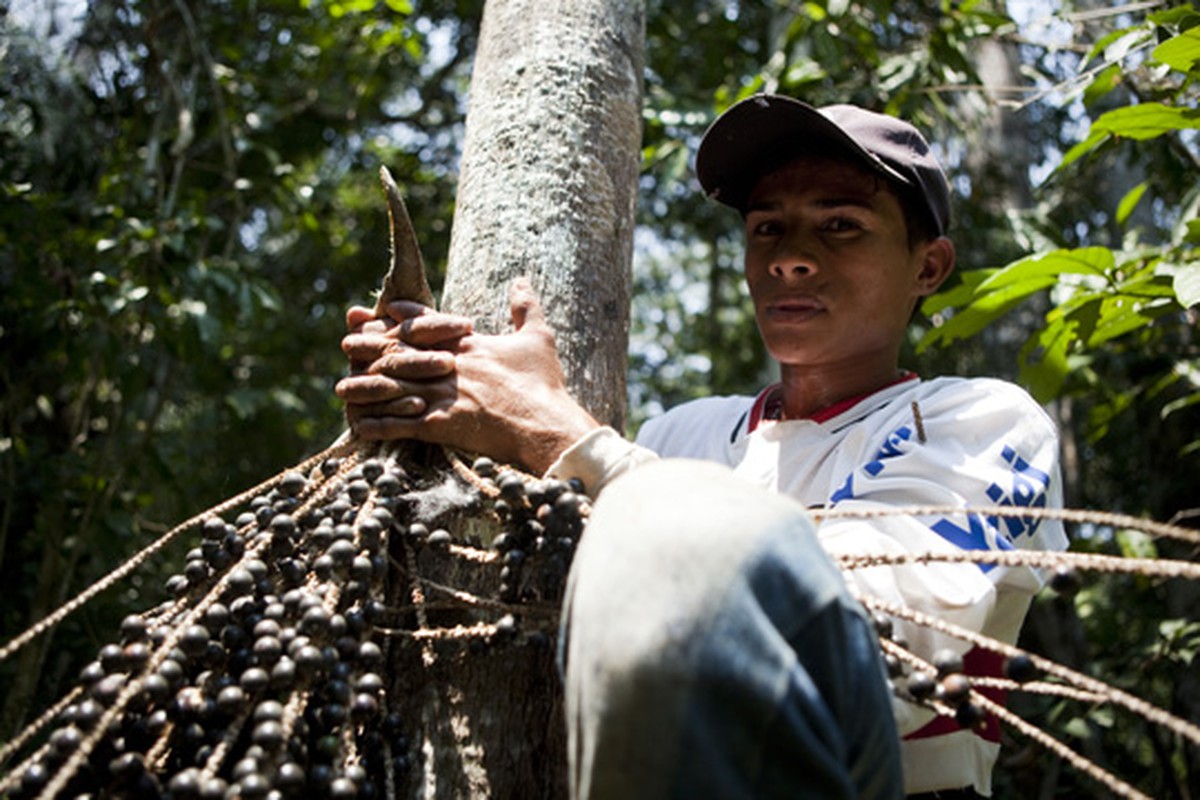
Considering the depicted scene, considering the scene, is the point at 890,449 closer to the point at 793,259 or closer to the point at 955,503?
the point at 955,503

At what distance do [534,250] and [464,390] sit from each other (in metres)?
0.32

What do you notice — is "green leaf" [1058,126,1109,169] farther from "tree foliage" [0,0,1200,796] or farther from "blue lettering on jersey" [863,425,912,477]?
"blue lettering on jersey" [863,425,912,477]

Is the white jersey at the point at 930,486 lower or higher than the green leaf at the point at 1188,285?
lower

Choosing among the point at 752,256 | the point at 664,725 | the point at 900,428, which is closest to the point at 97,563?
the point at 752,256

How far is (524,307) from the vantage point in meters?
1.67

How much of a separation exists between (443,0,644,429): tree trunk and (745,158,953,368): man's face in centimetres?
36

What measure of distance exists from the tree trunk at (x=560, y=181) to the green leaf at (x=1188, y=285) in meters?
1.10

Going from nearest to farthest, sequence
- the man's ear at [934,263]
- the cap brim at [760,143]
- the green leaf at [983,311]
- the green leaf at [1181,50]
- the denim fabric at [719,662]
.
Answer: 1. the denim fabric at [719,662]
2. the green leaf at [1181,50]
3. the cap brim at [760,143]
4. the man's ear at [934,263]
5. the green leaf at [983,311]

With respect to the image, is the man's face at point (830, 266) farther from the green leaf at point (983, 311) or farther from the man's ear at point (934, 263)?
the green leaf at point (983, 311)

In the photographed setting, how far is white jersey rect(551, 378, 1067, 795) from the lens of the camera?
1462 mm

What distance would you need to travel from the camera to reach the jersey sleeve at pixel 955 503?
145 centimetres

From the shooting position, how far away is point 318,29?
19.3ft

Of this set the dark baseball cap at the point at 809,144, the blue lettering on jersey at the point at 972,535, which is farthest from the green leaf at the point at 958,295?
the blue lettering on jersey at the point at 972,535

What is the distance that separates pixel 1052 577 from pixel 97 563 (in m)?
3.53
